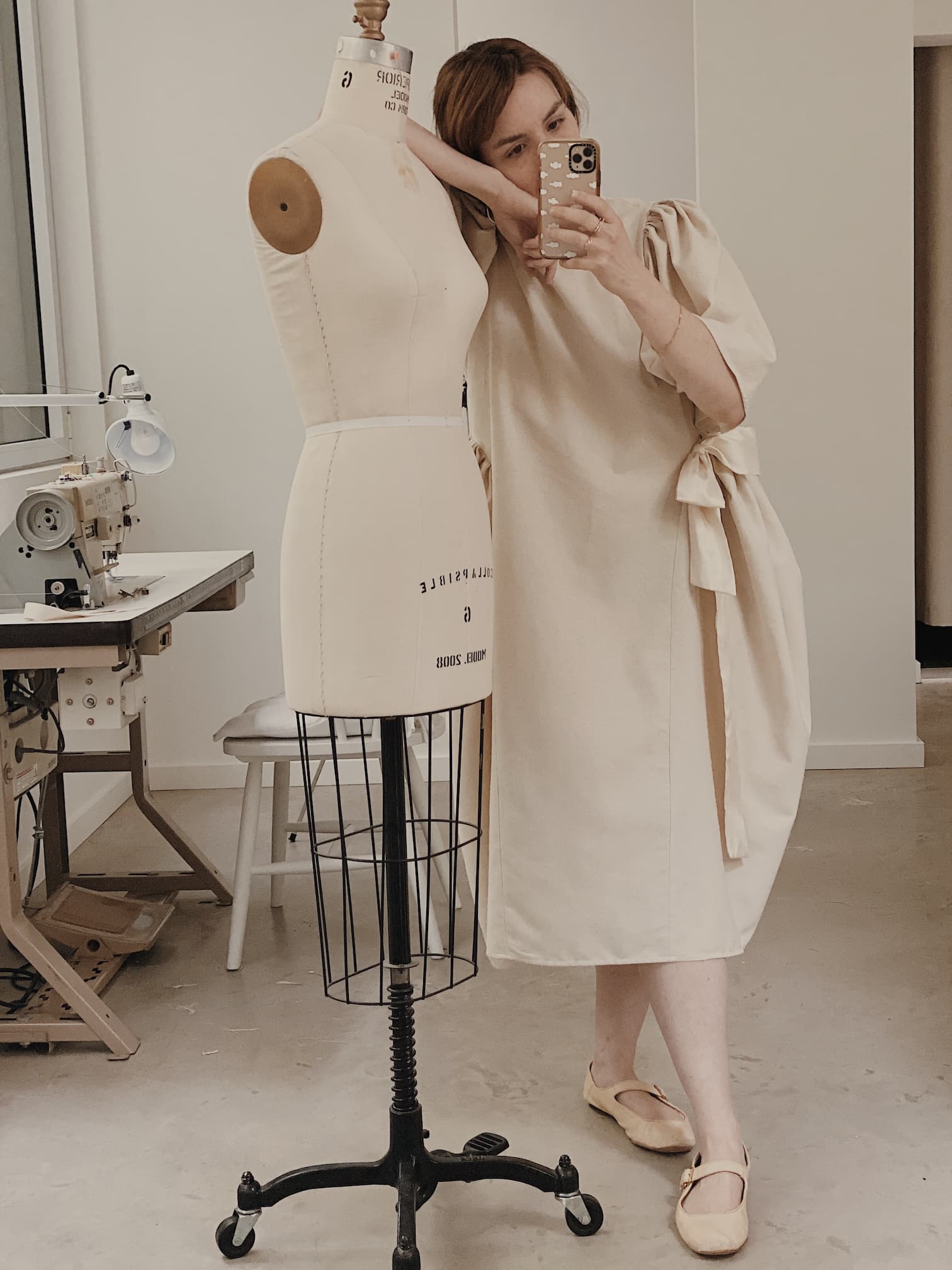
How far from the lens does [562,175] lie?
5.16 ft

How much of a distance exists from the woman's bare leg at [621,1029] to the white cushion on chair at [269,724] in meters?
0.98

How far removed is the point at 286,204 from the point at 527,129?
0.38 metres

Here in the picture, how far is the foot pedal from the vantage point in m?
1.92

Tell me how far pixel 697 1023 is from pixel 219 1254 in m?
0.74

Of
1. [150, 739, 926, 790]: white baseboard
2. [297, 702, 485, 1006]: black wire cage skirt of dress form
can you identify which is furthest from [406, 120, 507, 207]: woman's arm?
[150, 739, 926, 790]: white baseboard

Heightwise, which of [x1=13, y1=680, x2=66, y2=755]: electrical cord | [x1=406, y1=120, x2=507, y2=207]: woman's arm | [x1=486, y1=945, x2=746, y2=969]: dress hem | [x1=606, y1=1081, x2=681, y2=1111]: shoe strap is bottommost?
[x1=606, y1=1081, x2=681, y2=1111]: shoe strap

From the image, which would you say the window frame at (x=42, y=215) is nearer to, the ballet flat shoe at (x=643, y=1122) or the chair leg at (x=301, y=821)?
the chair leg at (x=301, y=821)

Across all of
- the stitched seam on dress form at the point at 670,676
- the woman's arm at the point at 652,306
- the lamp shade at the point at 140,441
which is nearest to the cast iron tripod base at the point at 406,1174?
the stitched seam on dress form at the point at 670,676

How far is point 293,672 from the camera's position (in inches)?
62.7

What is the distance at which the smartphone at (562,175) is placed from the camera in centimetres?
157

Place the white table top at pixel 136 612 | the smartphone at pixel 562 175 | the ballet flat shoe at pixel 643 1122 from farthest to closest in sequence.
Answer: the white table top at pixel 136 612
the ballet flat shoe at pixel 643 1122
the smartphone at pixel 562 175

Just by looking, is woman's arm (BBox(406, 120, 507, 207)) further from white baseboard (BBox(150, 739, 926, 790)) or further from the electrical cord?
white baseboard (BBox(150, 739, 926, 790))

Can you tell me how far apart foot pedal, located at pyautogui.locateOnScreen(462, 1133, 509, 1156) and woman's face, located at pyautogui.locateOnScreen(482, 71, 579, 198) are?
1.32 metres

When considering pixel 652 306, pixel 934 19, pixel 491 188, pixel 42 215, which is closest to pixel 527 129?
pixel 491 188
